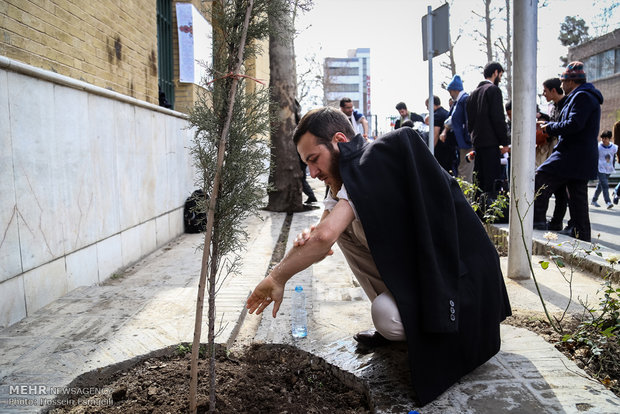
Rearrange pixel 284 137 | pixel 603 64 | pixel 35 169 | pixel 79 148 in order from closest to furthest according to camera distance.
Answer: pixel 35 169 < pixel 79 148 < pixel 284 137 < pixel 603 64

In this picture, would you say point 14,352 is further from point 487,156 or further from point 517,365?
point 487,156

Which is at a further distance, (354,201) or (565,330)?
(565,330)

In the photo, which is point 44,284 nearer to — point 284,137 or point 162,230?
point 162,230

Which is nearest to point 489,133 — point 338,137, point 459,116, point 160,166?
point 459,116

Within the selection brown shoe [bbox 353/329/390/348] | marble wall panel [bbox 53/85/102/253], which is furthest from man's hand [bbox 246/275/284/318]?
marble wall panel [bbox 53/85/102/253]

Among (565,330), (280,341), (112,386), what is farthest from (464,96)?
(112,386)

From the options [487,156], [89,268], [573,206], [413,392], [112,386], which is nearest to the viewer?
[413,392]

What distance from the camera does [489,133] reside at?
6.70 meters

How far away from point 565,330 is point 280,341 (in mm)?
1806

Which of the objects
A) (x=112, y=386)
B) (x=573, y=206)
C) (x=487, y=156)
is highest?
(x=487, y=156)

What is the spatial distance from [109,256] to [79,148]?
1.17m

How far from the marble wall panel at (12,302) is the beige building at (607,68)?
118 ft

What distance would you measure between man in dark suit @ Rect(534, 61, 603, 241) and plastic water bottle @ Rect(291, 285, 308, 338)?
3.42 metres

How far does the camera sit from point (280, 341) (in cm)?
316
